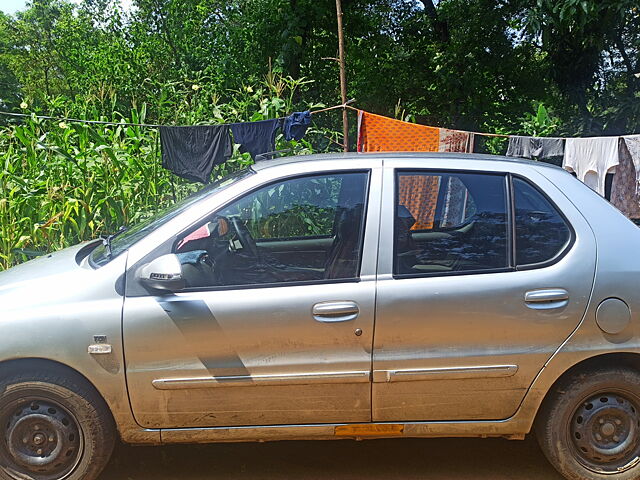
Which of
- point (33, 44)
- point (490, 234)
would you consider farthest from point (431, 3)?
point (33, 44)

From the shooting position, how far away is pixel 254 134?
732 centimetres

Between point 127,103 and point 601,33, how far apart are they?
9.35 meters

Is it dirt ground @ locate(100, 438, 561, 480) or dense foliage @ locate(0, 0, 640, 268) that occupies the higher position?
dense foliage @ locate(0, 0, 640, 268)

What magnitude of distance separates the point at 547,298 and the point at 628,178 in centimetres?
481

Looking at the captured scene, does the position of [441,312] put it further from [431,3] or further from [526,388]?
[431,3]

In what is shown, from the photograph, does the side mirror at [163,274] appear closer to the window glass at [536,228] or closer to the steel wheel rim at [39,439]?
the steel wheel rim at [39,439]

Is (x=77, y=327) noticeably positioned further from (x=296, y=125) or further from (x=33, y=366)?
(x=296, y=125)

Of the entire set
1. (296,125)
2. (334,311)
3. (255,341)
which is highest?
(296,125)

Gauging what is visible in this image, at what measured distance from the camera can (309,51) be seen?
1340 centimetres

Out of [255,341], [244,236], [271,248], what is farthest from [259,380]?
[271,248]

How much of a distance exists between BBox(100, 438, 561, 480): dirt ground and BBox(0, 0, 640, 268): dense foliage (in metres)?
4.23

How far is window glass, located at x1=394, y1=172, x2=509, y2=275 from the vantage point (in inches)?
127

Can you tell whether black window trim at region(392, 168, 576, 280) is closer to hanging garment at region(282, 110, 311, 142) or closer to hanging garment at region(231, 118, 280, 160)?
hanging garment at region(282, 110, 311, 142)

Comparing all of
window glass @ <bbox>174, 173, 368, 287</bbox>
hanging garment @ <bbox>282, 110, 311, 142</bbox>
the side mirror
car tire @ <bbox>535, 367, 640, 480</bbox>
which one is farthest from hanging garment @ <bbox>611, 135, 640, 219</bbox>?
the side mirror
